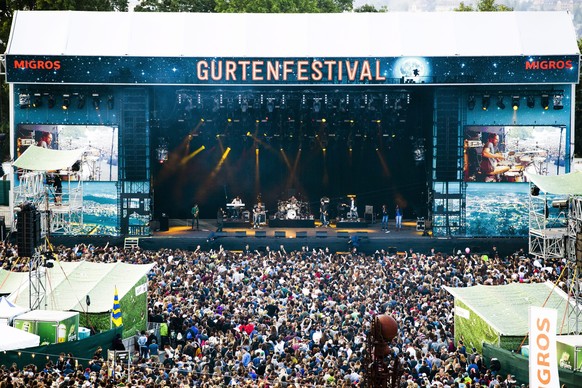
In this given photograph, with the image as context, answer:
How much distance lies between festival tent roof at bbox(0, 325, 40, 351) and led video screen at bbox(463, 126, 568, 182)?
20767 mm

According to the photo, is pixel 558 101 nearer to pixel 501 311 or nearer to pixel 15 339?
pixel 501 311

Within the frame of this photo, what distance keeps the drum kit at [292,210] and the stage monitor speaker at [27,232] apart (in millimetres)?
18224

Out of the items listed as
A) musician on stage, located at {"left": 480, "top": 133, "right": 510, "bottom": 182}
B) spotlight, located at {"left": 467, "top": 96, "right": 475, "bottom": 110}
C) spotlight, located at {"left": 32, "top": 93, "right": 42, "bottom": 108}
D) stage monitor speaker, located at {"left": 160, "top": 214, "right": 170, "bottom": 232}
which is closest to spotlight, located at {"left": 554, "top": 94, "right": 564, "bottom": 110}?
musician on stage, located at {"left": 480, "top": 133, "right": 510, "bottom": 182}

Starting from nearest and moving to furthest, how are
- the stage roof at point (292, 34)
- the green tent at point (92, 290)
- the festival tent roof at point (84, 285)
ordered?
the green tent at point (92, 290)
the festival tent roof at point (84, 285)
the stage roof at point (292, 34)

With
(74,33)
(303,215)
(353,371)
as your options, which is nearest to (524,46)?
(303,215)

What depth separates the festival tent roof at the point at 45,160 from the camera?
24234mm

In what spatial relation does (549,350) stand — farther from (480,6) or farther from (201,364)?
(480,6)

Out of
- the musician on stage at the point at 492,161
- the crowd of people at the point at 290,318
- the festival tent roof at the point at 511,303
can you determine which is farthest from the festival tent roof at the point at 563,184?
the musician on stage at the point at 492,161

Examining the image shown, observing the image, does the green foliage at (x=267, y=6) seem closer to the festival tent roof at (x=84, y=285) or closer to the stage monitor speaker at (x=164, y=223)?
the stage monitor speaker at (x=164, y=223)

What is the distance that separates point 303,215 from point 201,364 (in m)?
21.4

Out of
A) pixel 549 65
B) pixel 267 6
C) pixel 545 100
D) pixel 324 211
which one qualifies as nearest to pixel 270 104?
pixel 324 211

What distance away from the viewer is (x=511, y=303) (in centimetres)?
2206

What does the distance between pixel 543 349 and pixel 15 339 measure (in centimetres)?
1073

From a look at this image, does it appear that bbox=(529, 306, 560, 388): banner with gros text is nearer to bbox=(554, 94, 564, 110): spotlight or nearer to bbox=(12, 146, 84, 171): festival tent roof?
bbox=(12, 146, 84, 171): festival tent roof
